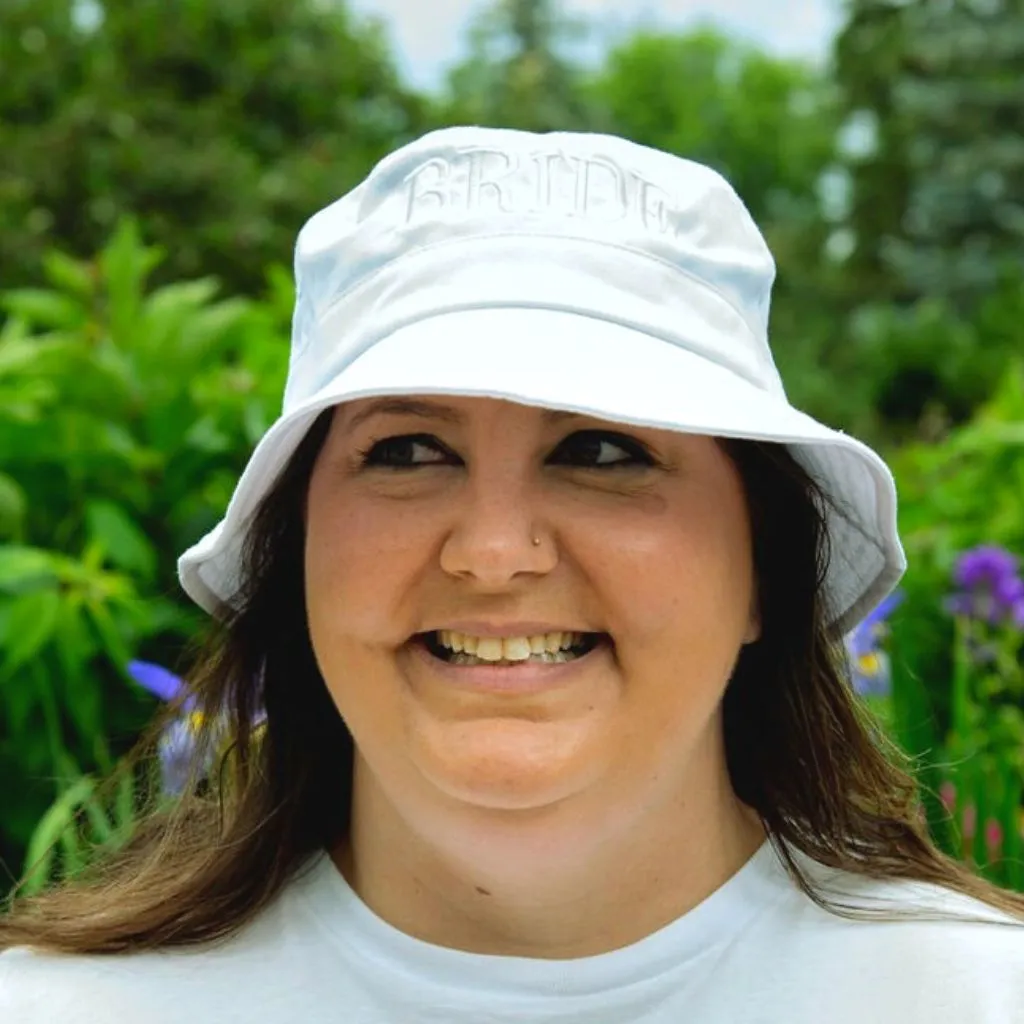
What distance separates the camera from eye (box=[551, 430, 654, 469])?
4.48 feet

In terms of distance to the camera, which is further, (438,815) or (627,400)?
(438,815)

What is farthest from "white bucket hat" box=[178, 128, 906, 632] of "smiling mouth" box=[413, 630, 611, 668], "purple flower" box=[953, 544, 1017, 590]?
"purple flower" box=[953, 544, 1017, 590]

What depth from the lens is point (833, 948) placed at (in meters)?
1.44

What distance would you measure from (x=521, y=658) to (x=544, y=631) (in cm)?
3

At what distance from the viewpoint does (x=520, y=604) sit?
1309mm

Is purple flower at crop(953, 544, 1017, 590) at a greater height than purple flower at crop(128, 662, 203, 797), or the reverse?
purple flower at crop(953, 544, 1017, 590)

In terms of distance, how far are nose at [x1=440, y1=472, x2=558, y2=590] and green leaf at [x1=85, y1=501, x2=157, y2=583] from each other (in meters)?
1.49

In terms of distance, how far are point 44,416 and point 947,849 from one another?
173 cm

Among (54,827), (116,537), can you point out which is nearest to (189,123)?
(116,537)

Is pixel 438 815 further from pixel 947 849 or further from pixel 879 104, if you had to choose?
pixel 879 104

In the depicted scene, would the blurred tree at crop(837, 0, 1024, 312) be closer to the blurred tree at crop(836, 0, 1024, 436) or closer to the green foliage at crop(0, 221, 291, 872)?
the blurred tree at crop(836, 0, 1024, 436)

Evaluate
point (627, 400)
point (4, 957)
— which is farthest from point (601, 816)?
point (4, 957)

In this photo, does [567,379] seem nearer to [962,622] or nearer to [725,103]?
[962,622]

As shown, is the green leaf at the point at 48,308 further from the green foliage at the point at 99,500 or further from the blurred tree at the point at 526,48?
the blurred tree at the point at 526,48
